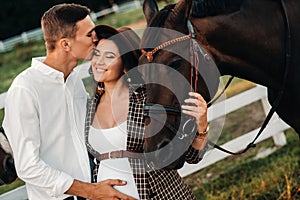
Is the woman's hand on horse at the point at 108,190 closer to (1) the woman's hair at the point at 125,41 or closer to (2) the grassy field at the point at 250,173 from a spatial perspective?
(1) the woman's hair at the point at 125,41

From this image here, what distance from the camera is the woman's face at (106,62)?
272cm

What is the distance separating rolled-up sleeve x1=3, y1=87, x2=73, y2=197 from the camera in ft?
8.52

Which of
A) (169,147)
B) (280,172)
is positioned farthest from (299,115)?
(280,172)

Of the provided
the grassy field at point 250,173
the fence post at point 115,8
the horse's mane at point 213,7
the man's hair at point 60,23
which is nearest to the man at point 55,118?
the man's hair at point 60,23

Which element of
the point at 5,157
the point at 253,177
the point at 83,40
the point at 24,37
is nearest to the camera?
the point at 83,40

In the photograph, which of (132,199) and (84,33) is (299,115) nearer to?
(132,199)

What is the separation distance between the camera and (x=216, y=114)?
4980 mm

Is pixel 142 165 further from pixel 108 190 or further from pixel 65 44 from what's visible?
pixel 65 44

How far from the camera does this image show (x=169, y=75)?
2443mm

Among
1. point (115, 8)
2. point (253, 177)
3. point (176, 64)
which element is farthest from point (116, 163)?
point (115, 8)

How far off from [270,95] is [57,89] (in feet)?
4.30

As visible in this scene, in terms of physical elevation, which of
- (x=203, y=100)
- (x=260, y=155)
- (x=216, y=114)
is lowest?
(x=260, y=155)

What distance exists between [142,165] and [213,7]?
3.11ft

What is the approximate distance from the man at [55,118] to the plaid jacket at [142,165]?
91 millimetres
